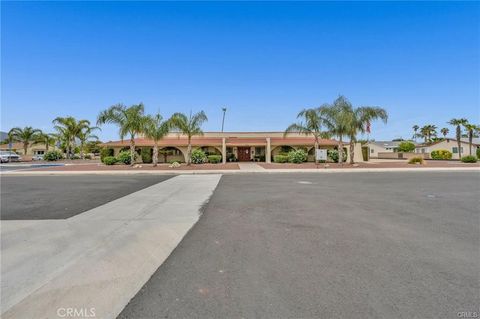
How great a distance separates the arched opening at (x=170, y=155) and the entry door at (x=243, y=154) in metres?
8.42

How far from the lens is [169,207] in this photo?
8266 mm

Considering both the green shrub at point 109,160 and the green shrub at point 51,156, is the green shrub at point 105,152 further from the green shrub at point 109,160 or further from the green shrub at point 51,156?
the green shrub at point 51,156

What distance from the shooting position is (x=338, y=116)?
27031 millimetres

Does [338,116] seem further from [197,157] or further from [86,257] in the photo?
[86,257]

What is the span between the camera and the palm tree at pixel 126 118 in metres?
26.8

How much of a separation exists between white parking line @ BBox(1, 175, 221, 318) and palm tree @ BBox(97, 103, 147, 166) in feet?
68.3

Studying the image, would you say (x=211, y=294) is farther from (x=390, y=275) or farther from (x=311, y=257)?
(x=390, y=275)

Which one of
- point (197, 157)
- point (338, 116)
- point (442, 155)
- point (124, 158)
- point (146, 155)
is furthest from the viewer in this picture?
point (442, 155)

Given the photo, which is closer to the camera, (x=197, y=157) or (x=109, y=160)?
(x=109, y=160)

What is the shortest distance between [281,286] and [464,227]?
17.7 feet

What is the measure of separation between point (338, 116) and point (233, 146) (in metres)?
15.7

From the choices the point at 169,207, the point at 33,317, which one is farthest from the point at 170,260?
the point at 169,207

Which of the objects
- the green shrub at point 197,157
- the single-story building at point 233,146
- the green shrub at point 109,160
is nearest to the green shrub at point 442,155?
the single-story building at point 233,146

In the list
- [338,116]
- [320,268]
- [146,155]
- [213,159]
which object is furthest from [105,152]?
[320,268]
